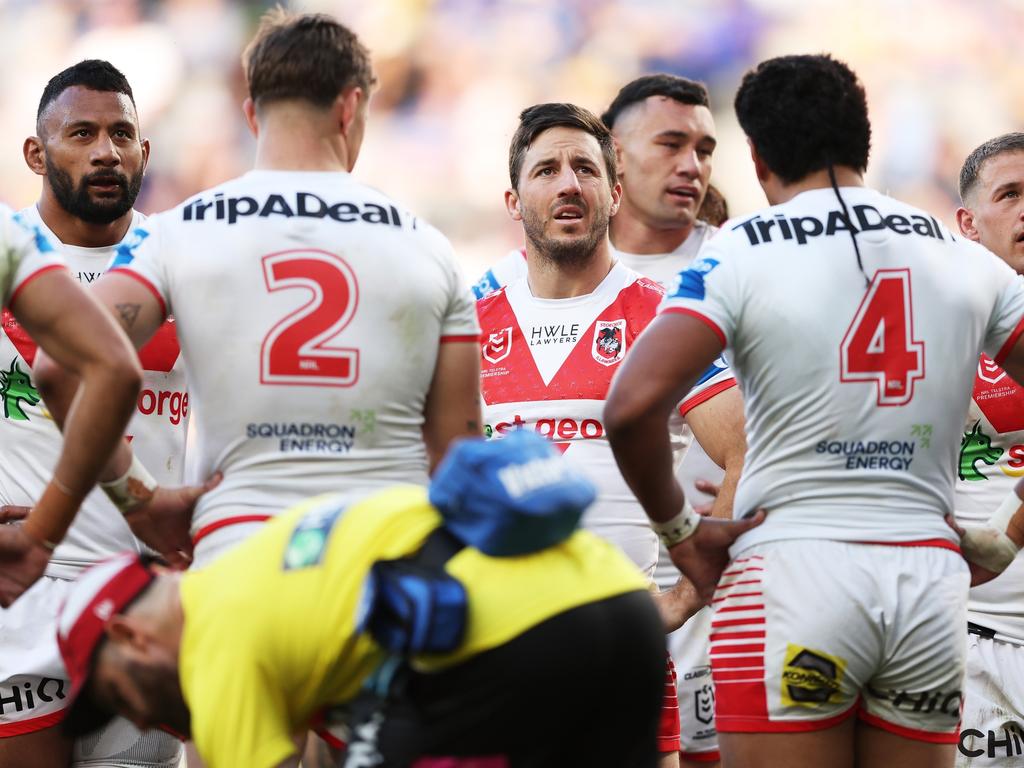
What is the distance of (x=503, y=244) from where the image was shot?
37.4 ft

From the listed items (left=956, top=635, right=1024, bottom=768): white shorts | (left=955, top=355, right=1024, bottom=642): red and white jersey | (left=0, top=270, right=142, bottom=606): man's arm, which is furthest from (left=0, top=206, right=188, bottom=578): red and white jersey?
(left=956, top=635, right=1024, bottom=768): white shorts

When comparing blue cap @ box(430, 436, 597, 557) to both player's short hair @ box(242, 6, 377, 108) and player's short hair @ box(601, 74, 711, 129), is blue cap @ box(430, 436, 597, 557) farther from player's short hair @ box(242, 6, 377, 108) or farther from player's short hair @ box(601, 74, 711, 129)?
player's short hair @ box(601, 74, 711, 129)

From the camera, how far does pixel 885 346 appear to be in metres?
3.45

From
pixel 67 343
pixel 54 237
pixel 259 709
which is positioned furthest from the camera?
pixel 54 237

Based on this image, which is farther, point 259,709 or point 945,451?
point 945,451

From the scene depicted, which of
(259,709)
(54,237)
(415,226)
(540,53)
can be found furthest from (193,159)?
(259,709)

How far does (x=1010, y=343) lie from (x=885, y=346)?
458mm

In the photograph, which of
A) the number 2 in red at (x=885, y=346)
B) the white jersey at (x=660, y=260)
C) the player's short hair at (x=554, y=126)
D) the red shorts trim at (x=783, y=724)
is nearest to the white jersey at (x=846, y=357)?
the number 2 in red at (x=885, y=346)

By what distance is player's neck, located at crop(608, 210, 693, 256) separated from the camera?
6391 mm

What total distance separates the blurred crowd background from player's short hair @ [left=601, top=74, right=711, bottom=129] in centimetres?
462

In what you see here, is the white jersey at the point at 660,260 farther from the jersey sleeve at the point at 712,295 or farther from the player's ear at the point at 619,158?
the jersey sleeve at the point at 712,295

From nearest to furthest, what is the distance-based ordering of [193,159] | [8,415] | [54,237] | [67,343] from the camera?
[67,343], [8,415], [54,237], [193,159]

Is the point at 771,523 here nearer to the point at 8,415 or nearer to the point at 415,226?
the point at 415,226

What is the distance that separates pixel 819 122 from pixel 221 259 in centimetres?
158
